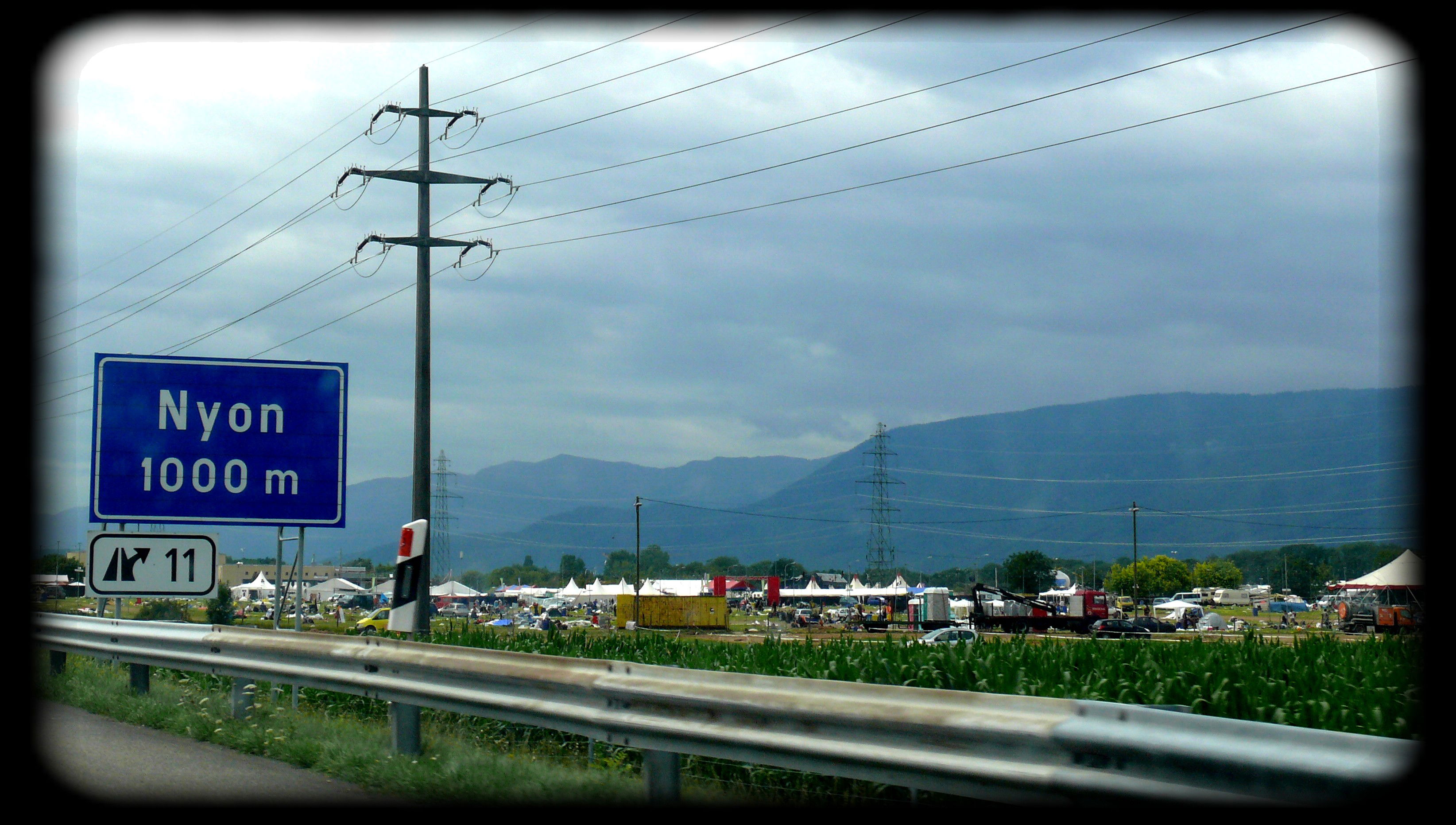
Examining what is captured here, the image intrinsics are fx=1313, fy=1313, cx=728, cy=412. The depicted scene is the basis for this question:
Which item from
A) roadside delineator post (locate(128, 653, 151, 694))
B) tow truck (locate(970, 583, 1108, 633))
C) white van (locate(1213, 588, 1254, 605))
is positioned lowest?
white van (locate(1213, 588, 1254, 605))

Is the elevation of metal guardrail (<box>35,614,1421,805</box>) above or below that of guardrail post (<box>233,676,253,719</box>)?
above

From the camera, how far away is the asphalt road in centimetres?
714

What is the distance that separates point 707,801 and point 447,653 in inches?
88.8

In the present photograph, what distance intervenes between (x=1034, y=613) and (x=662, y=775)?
6620cm

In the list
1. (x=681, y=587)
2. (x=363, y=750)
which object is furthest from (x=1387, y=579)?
(x=681, y=587)

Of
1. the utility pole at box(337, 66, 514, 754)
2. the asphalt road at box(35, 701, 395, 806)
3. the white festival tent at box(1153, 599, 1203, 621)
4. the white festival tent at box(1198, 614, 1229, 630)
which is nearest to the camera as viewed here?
the asphalt road at box(35, 701, 395, 806)

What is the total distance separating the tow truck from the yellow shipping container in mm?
17723

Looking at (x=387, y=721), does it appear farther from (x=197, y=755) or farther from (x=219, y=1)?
(x=219, y=1)

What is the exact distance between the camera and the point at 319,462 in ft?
49.6

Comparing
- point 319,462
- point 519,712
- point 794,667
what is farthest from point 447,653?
point 319,462

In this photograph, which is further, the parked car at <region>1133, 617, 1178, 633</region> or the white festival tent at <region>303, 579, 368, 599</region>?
the white festival tent at <region>303, 579, 368, 599</region>

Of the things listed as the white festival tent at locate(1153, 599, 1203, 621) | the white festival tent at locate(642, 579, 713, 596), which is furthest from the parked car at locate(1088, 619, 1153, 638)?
the white festival tent at locate(642, 579, 713, 596)

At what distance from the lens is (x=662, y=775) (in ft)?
22.6

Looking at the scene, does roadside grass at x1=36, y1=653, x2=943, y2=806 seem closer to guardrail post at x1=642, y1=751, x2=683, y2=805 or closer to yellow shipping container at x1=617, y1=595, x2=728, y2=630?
guardrail post at x1=642, y1=751, x2=683, y2=805
